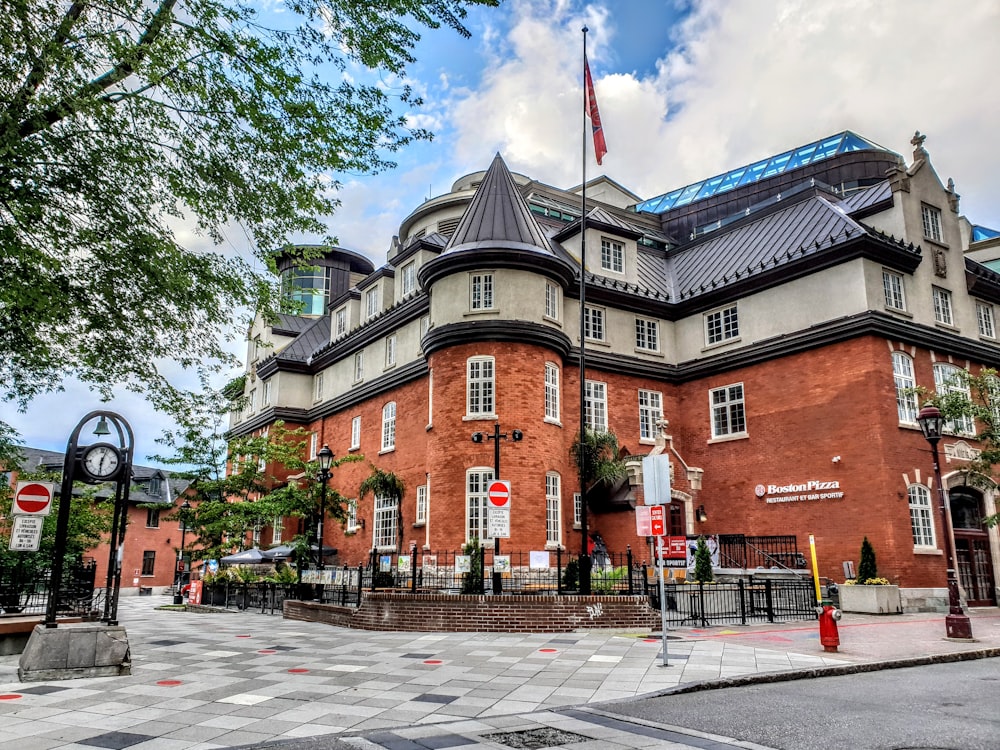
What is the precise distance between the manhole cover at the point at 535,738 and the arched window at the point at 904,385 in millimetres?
21313

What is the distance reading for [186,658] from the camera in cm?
1266

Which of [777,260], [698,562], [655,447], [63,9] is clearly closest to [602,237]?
[777,260]

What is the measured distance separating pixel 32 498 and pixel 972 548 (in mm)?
27604

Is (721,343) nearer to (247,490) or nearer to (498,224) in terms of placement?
(498,224)

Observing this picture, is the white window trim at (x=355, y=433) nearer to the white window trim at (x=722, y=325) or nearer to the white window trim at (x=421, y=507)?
the white window trim at (x=421, y=507)

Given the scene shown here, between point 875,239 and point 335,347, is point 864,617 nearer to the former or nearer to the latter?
point 875,239

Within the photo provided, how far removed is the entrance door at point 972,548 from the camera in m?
25.3

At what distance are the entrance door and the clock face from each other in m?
25.4

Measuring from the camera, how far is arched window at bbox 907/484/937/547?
951 inches

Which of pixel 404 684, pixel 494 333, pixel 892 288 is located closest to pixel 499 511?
pixel 404 684

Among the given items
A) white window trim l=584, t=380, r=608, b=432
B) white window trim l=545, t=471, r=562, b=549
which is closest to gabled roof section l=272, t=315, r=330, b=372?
white window trim l=584, t=380, r=608, b=432

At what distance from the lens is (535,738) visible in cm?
731

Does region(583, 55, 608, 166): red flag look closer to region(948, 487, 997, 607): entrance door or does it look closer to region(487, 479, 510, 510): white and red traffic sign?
region(487, 479, 510, 510): white and red traffic sign

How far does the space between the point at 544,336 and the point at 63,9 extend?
1802 centimetres
